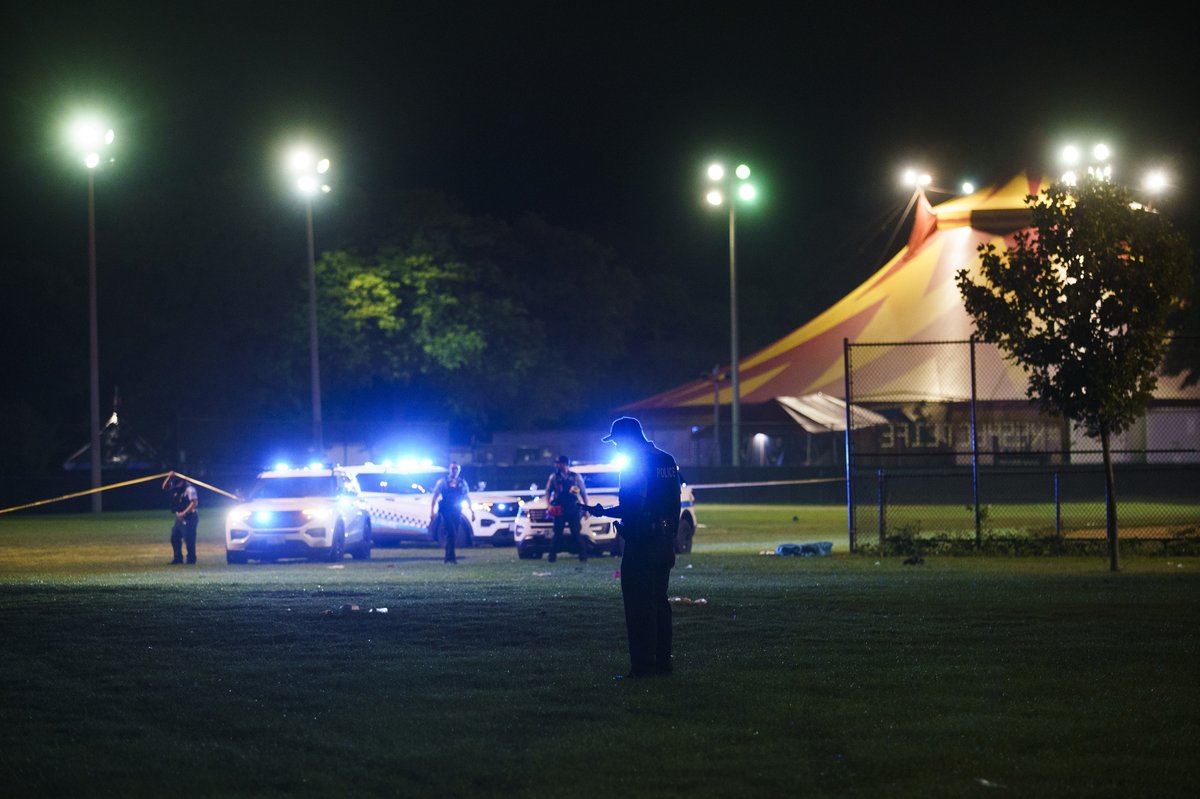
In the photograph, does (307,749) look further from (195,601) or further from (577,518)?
(577,518)

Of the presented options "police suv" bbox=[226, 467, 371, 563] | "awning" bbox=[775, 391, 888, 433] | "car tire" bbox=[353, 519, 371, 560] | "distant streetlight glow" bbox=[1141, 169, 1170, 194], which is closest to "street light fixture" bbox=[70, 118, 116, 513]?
"car tire" bbox=[353, 519, 371, 560]

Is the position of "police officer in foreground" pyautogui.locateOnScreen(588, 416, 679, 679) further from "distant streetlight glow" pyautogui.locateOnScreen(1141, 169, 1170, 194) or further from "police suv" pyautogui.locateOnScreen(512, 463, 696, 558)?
"distant streetlight glow" pyautogui.locateOnScreen(1141, 169, 1170, 194)

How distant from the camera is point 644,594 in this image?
12.1m

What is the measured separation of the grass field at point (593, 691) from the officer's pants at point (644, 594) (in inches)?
13.7

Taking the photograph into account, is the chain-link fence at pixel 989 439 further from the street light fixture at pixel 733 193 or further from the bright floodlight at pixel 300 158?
the bright floodlight at pixel 300 158

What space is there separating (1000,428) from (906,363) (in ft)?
16.4

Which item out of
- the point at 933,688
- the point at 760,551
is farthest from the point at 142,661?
the point at 760,551

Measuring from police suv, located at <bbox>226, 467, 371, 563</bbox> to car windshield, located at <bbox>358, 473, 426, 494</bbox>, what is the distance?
282cm

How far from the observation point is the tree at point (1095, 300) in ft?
78.3

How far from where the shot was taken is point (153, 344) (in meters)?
70.8

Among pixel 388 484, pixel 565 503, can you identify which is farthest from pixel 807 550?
pixel 388 484

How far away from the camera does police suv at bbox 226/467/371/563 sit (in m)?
29.3

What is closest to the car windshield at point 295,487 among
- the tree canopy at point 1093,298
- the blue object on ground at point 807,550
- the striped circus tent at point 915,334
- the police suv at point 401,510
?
the police suv at point 401,510

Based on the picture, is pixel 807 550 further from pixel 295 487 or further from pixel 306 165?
pixel 306 165
